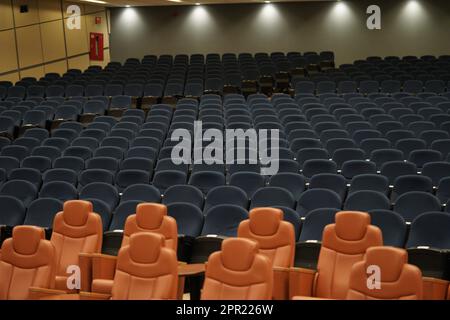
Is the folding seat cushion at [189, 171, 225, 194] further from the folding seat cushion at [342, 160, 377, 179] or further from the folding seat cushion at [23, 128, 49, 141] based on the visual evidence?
the folding seat cushion at [23, 128, 49, 141]

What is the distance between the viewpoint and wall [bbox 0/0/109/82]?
18.8 meters

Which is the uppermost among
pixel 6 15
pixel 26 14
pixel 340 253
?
pixel 26 14

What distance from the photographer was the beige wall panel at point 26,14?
19.1 m

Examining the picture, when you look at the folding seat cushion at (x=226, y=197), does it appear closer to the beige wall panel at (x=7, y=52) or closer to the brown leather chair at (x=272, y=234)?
the brown leather chair at (x=272, y=234)

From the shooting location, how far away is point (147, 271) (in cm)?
610

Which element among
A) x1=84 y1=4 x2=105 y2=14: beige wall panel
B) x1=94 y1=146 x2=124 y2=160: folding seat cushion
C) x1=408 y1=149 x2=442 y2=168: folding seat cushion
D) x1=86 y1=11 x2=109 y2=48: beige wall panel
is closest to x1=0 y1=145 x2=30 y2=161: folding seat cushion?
x1=94 y1=146 x2=124 y2=160: folding seat cushion

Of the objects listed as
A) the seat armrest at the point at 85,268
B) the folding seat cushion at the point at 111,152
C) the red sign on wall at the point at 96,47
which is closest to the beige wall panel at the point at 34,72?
the red sign on wall at the point at 96,47

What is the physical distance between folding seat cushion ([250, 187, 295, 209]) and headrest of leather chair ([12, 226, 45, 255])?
3.05 meters

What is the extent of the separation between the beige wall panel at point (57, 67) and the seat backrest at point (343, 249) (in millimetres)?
16155

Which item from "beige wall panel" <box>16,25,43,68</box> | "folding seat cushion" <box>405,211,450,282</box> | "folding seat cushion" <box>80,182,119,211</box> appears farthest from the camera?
"beige wall panel" <box>16,25,43,68</box>

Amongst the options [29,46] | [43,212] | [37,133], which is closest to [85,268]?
[43,212]

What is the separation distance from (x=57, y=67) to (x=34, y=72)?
1362 millimetres

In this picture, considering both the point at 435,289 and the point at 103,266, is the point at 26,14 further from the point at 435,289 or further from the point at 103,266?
the point at 435,289

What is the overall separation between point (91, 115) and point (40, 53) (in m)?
6.63
